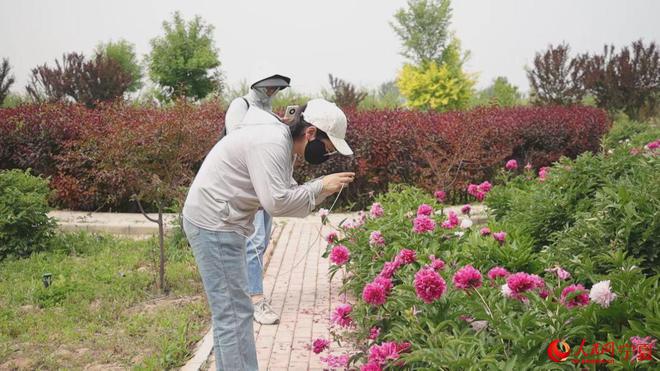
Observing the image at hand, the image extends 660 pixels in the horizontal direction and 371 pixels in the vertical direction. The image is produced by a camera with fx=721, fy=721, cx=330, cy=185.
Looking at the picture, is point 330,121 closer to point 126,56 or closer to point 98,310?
point 98,310

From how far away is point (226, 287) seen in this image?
11.3ft

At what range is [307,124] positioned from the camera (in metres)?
3.29

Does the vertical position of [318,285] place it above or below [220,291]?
below

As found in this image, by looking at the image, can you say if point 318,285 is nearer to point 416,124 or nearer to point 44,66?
point 416,124

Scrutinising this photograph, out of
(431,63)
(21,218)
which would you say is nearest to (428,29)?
(431,63)

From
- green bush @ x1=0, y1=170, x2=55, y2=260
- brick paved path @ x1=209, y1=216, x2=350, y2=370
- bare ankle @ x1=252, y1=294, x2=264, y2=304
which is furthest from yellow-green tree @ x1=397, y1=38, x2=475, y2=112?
bare ankle @ x1=252, y1=294, x2=264, y2=304

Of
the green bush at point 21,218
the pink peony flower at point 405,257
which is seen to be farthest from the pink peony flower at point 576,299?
the green bush at point 21,218

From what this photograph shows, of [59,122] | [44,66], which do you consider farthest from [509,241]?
[44,66]

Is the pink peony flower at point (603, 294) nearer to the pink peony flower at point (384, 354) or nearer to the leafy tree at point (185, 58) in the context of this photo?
the pink peony flower at point (384, 354)

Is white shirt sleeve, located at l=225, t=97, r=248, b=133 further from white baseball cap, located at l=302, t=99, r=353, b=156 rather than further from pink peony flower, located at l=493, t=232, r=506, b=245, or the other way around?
pink peony flower, located at l=493, t=232, r=506, b=245

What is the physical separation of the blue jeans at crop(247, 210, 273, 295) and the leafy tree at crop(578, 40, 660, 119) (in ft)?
62.6

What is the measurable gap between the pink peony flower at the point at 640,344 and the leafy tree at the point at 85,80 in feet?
62.7

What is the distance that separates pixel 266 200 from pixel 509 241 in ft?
7.26

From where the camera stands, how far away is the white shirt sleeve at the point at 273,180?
10.2ft
